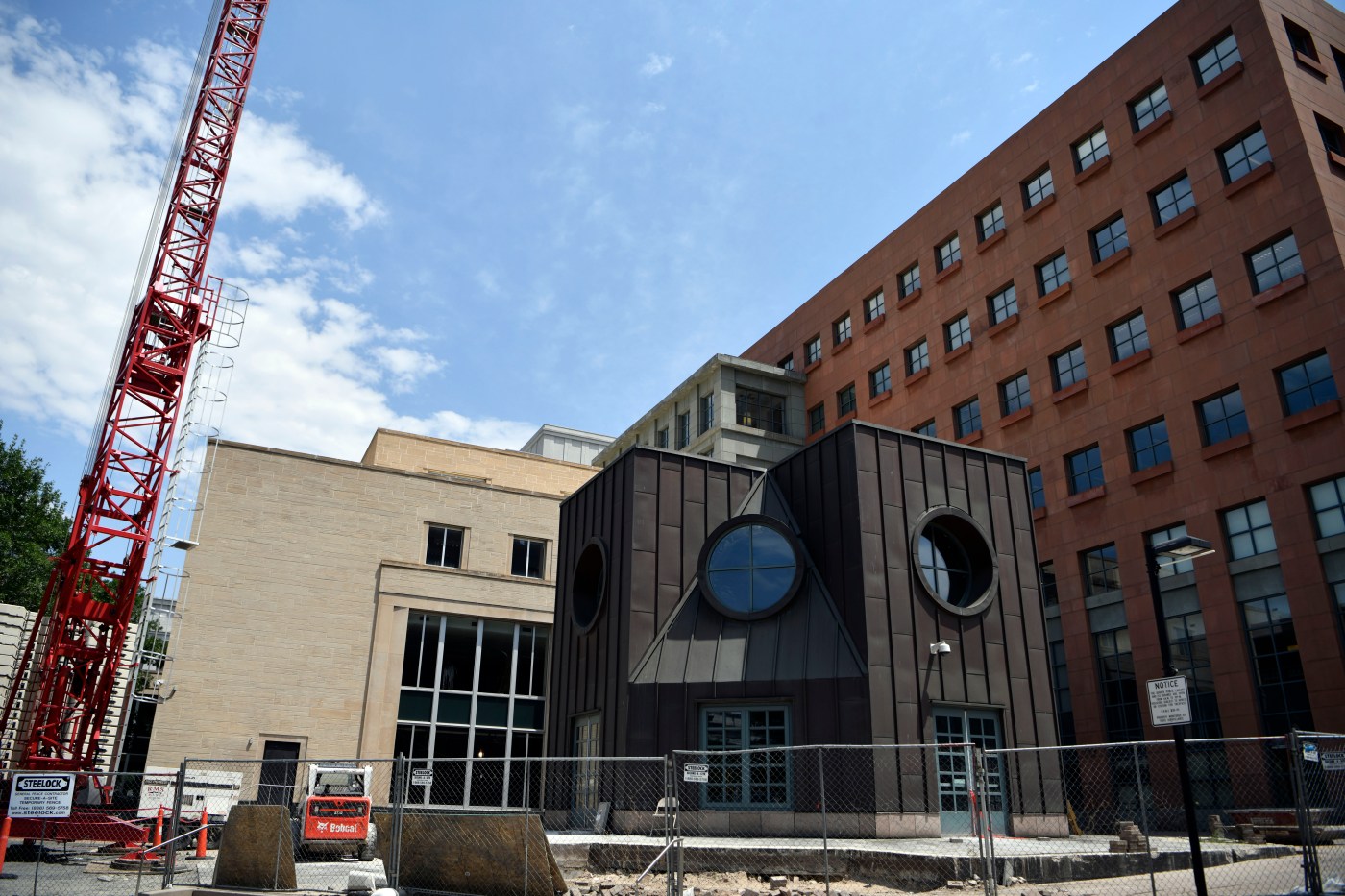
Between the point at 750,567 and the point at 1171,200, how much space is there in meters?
21.1

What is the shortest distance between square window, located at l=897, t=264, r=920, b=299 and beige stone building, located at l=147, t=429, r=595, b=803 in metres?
18.7

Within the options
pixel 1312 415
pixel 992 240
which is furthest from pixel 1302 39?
pixel 1312 415

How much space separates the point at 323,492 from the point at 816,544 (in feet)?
76.2

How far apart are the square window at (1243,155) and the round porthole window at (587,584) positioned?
22.7m

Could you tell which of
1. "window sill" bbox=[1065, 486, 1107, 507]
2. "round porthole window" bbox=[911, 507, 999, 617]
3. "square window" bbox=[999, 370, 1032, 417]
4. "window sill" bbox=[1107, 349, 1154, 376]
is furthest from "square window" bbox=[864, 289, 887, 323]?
"round porthole window" bbox=[911, 507, 999, 617]

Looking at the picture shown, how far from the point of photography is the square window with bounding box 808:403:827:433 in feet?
161

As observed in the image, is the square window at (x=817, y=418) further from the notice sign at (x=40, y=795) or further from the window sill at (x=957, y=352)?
the notice sign at (x=40, y=795)

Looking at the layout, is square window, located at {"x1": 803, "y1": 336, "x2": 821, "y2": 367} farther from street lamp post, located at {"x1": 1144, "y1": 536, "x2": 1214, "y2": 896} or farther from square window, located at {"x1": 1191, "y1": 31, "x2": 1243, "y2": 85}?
street lamp post, located at {"x1": 1144, "y1": 536, "x2": 1214, "y2": 896}

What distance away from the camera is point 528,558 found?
41.4 metres

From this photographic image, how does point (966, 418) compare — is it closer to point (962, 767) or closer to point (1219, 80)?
Answer: point (1219, 80)

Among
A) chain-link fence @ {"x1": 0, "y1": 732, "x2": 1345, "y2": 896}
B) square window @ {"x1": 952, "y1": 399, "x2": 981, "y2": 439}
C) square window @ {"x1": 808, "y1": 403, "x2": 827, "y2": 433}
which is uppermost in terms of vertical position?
square window @ {"x1": 808, "y1": 403, "x2": 827, "y2": 433}

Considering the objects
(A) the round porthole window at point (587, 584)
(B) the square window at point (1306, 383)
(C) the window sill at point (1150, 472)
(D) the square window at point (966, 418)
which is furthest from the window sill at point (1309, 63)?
(A) the round porthole window at point (587, 584)

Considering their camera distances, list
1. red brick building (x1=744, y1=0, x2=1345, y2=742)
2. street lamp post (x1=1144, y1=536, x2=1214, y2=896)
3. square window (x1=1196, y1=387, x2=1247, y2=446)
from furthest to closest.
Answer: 1. square window (x1=1196, y1=387, x2=1247, y2=446)
2. red brick building (x1=744, y1=0, x2=1345, y2=742)
3. street lamp post (x1=1144, y1=536, x2=1214, y2=896)


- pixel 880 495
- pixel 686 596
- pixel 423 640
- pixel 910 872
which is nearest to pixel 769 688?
pixel 686 596
